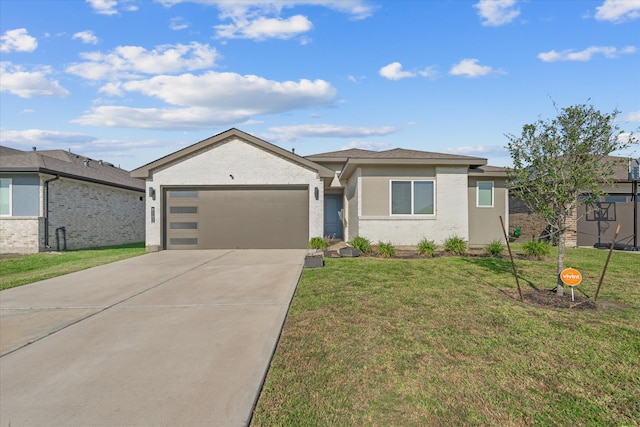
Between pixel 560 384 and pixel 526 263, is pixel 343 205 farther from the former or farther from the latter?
pixel 560 384

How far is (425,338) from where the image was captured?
4.50 metres

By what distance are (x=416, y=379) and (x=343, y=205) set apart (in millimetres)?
16832

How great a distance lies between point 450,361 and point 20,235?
16.9m

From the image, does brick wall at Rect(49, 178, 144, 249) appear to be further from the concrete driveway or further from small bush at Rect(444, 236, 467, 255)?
small bush at Rect(444, 236, 467, 255)

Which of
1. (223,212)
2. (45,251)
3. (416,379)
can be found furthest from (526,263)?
(45,251)

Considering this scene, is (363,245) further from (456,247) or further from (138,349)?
(138,349)

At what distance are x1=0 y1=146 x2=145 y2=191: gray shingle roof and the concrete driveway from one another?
8338 millimetres

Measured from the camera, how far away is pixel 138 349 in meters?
4.33

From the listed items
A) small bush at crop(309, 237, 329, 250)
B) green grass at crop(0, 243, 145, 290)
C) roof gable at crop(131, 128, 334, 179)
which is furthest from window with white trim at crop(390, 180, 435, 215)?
green grass at crop(0, 243, 145, 290)

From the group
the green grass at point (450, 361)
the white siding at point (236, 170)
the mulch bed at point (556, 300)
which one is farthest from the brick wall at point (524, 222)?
the mulch bed at point (556, 300)

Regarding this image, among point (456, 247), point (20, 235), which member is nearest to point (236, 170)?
point (20, 235)

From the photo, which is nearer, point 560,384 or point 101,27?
point 560,384

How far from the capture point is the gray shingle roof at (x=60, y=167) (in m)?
14.1

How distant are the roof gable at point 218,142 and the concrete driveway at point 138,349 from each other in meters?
6.96
